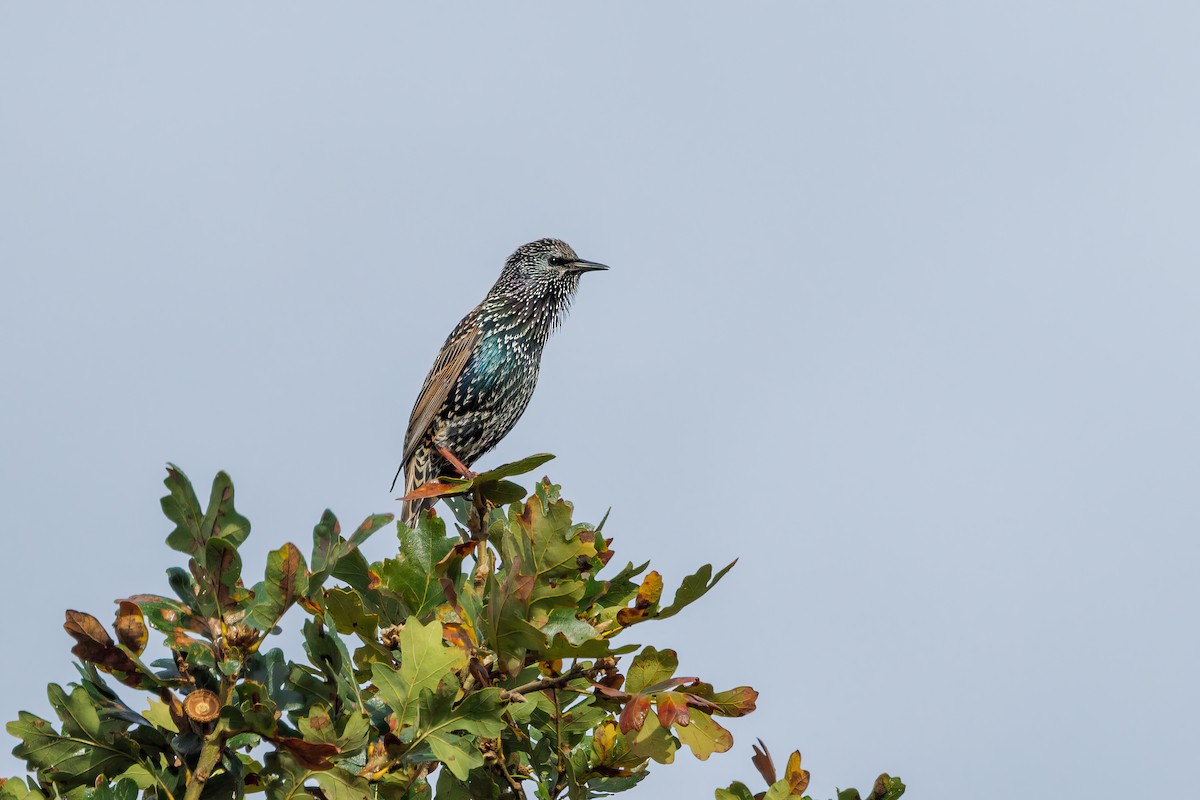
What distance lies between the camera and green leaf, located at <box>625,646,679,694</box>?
8.11ft

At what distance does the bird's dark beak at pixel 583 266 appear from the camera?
7.96 m

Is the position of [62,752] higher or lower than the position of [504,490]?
lower

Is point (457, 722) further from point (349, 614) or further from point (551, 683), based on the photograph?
point (349, 614)

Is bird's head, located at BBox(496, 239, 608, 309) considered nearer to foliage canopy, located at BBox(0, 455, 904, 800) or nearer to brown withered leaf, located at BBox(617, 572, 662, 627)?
brown withered leaf, located at BBox(617, 572, 662, 627)

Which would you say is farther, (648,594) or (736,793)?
(648,594)

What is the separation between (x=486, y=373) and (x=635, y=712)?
497 cm

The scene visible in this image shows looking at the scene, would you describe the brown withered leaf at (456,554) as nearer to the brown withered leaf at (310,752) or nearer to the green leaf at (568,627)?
the green leaf at (568,627)

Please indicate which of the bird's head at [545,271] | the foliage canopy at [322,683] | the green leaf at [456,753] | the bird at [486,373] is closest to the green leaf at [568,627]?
the foliage canopy at [322,683]

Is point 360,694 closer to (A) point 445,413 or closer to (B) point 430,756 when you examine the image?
(B) point 430,756

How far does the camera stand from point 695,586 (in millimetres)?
2635

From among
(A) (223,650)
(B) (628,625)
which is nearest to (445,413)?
(B) (628,625)

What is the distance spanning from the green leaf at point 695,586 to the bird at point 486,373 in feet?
14.5

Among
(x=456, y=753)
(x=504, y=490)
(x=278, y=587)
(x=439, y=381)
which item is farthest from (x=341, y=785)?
(x=439, y=381)

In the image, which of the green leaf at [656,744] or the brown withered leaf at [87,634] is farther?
the green leaf at [656,744]
